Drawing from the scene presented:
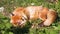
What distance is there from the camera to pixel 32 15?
5684mm

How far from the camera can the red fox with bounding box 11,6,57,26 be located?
5193 mm

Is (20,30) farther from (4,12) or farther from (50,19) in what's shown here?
(4,12)

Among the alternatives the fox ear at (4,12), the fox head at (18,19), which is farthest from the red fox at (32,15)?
the fox ear at (4,12)

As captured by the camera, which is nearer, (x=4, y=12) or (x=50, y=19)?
(x=50, y=19)

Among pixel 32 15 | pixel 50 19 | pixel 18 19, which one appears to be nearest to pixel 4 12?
pixel 32 15

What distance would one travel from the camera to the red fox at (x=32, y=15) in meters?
5.19

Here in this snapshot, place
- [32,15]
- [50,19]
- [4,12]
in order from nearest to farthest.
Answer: [50,19]
[32,15]
[4,12]

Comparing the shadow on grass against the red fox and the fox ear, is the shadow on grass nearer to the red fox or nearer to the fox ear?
the red fox

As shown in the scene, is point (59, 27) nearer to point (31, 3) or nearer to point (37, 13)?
point (37, 13)

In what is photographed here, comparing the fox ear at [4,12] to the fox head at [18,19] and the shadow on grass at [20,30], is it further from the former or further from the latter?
the shadow on grass at [20,30]

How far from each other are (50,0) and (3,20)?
1843 millimetres

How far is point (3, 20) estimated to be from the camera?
529cm

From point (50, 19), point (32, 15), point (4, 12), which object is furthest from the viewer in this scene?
point (4, 12)

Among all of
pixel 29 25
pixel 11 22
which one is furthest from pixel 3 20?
pixel 29 25
